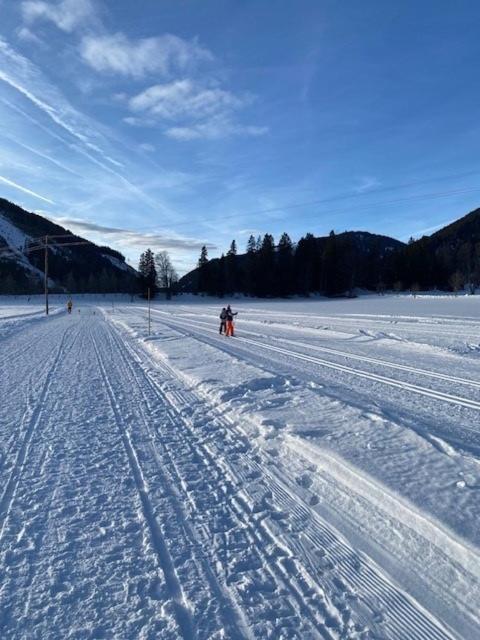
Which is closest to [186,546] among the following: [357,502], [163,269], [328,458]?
[357,502]

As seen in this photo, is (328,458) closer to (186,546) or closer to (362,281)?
(186,546)

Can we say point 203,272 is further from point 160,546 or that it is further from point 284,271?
point 160,546

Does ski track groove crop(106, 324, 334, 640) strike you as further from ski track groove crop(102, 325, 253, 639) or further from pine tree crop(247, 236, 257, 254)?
pine tree crop(247, 236, 257, 254)

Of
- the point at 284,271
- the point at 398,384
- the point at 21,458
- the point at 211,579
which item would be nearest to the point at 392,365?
the point at 398,384

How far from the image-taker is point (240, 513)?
354 centimetres

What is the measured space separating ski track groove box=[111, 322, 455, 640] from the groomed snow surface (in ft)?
0.04

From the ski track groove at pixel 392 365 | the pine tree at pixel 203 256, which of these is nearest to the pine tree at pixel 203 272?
the pine tree at pixel 203 256

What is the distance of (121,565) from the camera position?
286cm

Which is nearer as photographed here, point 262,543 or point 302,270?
point 262,543

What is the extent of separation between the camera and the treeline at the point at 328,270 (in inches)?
3354

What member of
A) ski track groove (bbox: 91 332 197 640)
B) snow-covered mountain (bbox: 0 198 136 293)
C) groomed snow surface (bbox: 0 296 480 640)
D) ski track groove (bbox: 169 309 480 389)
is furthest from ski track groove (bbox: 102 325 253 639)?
snow-covered mountain (bbox: 0 198 136 293)

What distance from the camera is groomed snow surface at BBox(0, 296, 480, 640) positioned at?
246 cm

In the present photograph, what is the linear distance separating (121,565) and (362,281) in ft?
311

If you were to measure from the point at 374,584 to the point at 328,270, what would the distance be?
84.5 m
